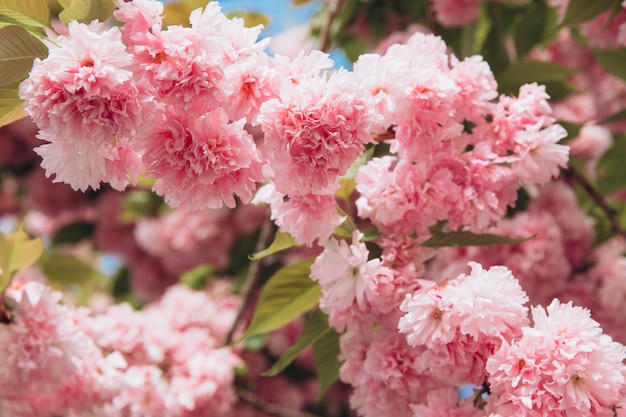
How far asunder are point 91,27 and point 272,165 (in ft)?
0.78

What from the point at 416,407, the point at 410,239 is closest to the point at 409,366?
the point at 416,407

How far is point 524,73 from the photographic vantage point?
1.59 metres

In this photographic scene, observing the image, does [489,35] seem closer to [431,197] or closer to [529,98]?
[529,98]

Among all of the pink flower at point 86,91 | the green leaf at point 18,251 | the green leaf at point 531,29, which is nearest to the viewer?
the pink flower at point 86,91

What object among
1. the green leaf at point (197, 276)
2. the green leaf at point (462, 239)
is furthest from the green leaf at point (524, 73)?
Answer: the green leaf at point (197, 276)

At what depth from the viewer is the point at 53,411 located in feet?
4.25

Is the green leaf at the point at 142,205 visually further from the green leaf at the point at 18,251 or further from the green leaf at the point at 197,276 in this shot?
the green leaf at the point at 18,251

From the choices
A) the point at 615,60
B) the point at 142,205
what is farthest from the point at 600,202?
the point at 142,205

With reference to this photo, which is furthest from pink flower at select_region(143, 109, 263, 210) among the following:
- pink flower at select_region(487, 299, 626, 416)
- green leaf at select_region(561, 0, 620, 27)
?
green leaf at select_region(561, 0, 620, 27)

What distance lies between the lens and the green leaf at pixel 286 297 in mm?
1140

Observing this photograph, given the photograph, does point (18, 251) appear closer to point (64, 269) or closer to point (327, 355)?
point (327, 355)

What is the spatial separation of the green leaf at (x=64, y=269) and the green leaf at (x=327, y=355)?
6.53ft

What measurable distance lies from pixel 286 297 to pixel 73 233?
6.50 ft

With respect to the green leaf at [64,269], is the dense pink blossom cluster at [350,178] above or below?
above
